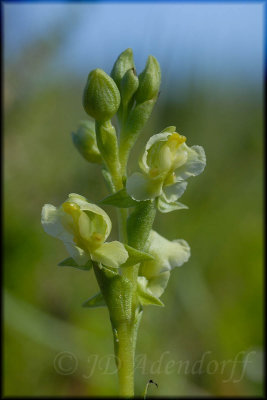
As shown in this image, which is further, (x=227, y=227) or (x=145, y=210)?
(x=227, y=227)

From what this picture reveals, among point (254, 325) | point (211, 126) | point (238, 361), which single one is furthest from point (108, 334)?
point (211, 126)

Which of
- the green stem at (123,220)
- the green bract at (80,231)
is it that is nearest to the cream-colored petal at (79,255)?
the green bract at (80,231)

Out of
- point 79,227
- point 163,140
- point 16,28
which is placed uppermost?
point 16,28

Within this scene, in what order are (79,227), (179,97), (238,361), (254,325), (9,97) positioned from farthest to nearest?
(9,97), (254,325), (179,97), (238,361), (79,227)

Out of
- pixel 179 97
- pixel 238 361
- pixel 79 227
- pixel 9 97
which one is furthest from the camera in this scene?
pixel 9 97

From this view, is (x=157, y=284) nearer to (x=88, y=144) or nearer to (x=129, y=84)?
(x=88, y=144)

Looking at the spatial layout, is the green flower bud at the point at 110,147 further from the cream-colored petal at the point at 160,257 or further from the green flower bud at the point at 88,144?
the cream-colored petal at the point at 160,257

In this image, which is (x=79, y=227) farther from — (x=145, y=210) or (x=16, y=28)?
(x=16, y=28)
